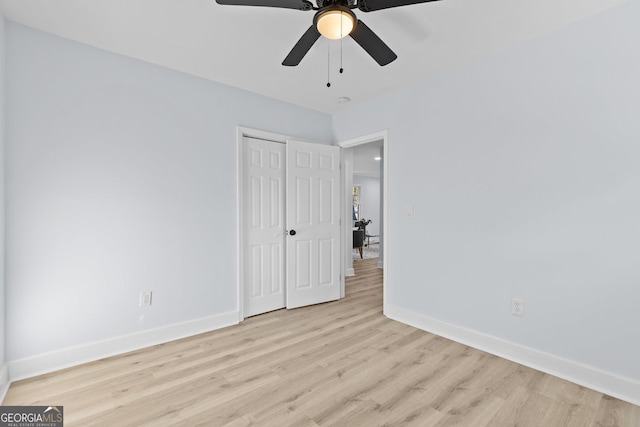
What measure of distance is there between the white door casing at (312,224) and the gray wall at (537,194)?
3.47 feet

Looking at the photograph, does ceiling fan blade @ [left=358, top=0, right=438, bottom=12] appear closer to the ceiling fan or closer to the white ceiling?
the ceiling fan

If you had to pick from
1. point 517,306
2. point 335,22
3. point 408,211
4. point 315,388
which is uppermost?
point 335,22

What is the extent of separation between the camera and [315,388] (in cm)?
205

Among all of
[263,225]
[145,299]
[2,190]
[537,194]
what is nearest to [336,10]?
[537,194]

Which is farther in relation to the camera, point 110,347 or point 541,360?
point 110,347

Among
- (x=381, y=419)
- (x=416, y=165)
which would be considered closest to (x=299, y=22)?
(x=416, y=165)

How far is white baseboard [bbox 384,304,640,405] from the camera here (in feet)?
6.39

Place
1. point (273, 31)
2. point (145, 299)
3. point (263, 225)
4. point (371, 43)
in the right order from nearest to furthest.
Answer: point (371, 43) → point (273, 31) → point (145, 299) → point (263, 225)

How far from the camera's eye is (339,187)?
4043 millimetres

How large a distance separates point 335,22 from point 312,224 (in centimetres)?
253

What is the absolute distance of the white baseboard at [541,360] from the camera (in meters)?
1.95

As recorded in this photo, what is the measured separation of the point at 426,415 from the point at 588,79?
256 cm

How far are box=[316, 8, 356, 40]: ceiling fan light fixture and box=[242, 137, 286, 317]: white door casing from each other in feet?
6.39

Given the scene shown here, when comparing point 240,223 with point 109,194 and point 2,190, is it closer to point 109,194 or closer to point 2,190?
point 109,194
